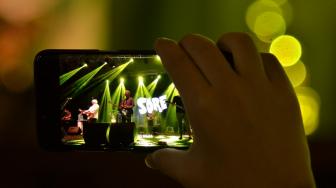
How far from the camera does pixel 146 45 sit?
31.9 inches

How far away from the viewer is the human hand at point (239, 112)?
0.28 metres

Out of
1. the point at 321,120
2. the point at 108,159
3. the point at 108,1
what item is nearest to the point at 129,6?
the point at 108,1

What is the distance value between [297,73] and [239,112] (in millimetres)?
632

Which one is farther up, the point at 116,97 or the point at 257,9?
the point at 257,9

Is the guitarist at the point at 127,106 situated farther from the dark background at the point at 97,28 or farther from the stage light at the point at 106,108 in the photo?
the dark background at the point at 97,28

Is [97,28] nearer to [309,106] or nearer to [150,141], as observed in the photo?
[150,141]

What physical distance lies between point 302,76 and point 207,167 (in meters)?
0.64

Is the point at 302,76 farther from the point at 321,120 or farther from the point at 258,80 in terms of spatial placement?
the point at 258,80

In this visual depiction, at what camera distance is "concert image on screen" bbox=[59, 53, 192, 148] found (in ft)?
1.61

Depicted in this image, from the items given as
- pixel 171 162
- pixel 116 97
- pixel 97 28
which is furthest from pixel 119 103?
pixel 97 28

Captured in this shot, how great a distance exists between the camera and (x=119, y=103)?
0.52 metres

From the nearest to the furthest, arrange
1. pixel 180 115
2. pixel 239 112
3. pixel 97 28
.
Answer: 1. pixel 239 112
2. pixel 180 115
3. pixel 97 28

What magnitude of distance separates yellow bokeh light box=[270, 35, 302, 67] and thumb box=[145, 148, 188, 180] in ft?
1.86

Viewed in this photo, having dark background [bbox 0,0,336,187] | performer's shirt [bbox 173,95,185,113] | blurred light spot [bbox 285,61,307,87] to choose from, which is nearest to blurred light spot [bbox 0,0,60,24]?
dark background [bbox 0,0,336,187]
